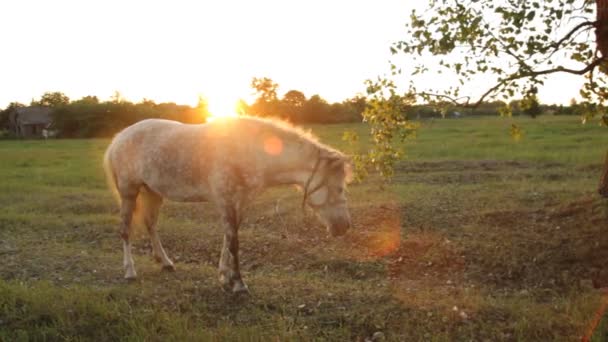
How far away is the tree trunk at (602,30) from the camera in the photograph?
23.1 feet

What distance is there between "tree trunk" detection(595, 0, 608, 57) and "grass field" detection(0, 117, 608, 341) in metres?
2.65

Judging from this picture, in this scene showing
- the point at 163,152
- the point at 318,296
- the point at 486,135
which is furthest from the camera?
the point at 486,135

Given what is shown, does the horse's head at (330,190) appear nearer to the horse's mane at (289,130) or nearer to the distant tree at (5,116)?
the horse's mane at (289,130)

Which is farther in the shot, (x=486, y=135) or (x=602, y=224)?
(x=486, y=135)

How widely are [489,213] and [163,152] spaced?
20.0 ft

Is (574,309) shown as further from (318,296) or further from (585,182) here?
(585,182)

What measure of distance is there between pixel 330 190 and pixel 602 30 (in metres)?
4.22

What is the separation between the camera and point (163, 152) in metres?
7.28

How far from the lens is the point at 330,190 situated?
669cm

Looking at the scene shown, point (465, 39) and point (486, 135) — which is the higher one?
point (465, 39)

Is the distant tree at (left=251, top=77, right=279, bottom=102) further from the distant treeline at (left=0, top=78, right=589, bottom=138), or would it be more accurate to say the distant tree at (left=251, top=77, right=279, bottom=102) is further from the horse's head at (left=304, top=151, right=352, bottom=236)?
the horse's head at (left=304, top=151, right=352, bottom=236)

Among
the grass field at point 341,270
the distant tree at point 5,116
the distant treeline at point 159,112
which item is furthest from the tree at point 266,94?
the grass field at point 341,270

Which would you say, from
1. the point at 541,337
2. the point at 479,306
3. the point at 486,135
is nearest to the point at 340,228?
the point at 479,306

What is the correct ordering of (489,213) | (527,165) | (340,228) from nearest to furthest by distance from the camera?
(340,228) < (489,213) < (527,165)
